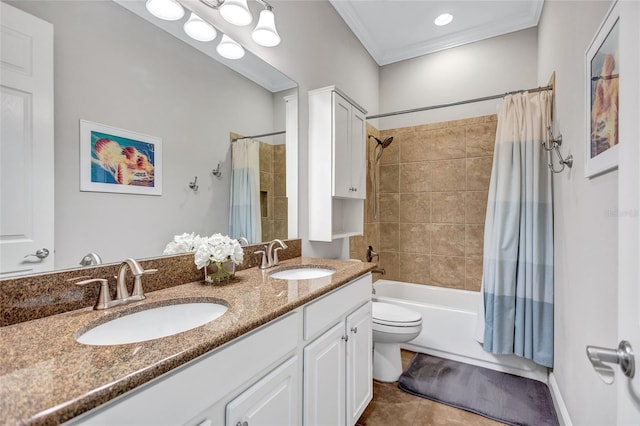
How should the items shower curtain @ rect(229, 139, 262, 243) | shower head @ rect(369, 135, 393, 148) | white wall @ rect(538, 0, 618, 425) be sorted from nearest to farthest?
white wall @ rect(538, 0, 618, 425), shower curtain @ rect(229, 139, 262, 243), shower head @ rect(369, 135, 393, 148)

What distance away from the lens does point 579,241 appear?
1410mm

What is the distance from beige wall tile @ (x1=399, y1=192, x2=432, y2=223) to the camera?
119 inches

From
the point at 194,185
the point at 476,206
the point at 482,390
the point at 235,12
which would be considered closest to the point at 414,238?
the point at 476,206

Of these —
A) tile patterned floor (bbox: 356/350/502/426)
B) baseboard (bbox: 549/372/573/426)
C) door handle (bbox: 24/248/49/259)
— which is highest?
door handle (bbox: 24/248/49/259)

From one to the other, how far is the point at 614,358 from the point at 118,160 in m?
1.44

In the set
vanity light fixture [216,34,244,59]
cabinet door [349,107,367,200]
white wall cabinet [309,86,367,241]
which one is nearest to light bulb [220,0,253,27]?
vanity light fixture [216,34,244,59]

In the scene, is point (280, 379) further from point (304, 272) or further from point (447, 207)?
point (447, 207)

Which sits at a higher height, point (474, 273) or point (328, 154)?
point (328, 154)

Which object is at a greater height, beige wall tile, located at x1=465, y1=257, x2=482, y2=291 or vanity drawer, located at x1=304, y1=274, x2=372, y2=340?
vanity drawer, located at x1=304, y1=274, x2=372, y2=340

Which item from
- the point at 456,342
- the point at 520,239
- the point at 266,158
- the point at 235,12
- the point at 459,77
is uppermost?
the point at 459,77

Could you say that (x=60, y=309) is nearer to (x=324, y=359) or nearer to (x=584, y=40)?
(x=324, y=359)

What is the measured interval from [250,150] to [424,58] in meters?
2.39

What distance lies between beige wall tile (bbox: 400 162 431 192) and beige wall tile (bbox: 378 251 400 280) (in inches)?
28.4

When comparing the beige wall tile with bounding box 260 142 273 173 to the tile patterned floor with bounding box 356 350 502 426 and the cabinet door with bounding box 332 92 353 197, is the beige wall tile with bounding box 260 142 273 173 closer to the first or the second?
the cabinet door with bounding box 332 92 353 197
